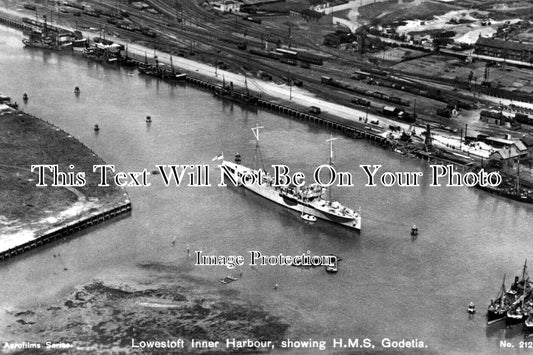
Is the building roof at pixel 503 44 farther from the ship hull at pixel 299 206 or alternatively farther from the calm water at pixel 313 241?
the ship hull at pixel 299 206

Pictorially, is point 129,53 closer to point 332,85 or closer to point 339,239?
point 332,85

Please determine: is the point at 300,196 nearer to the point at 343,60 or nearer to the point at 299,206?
the point at 299,206

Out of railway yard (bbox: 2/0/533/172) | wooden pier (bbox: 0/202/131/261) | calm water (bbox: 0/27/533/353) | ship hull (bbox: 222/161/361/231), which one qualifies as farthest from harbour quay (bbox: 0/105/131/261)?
railway yard (bbox: 2/0/533/172)

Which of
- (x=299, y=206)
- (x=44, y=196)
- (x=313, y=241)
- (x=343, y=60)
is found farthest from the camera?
(x=343, y=60)

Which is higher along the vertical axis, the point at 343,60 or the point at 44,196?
the point at 343,60

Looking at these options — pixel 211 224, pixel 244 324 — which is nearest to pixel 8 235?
pixel 211 224

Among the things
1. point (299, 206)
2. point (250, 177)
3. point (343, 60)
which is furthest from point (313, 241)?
point (343, 60)

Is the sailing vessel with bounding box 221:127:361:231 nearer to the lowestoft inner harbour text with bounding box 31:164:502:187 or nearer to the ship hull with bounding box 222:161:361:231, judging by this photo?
the ship hull with bounding box 222:161:361:231
